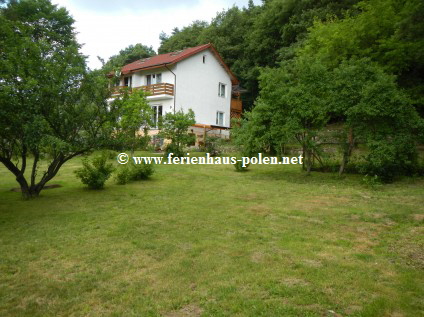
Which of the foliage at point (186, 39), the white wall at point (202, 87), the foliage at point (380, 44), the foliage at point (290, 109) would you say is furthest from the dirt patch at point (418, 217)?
the foliage at point (186, 39)

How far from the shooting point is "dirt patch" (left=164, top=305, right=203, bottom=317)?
334 cm

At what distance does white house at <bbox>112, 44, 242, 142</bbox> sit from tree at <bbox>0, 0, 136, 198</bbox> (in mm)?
14683

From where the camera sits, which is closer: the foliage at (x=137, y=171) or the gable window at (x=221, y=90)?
the foliage at (x=137, y=171)

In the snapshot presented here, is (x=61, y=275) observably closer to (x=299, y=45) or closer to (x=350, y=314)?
(x=350, y=314)

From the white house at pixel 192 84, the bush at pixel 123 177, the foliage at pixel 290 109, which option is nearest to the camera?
the bush at pixel 123 177

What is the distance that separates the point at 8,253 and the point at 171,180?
7099 mm

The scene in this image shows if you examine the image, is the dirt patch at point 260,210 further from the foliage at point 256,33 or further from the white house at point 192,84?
the foliage at point 256,33

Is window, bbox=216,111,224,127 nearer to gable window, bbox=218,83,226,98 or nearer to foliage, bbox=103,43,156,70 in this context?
gable window, bbox=218,83,226,98

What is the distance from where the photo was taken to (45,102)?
27.2ft

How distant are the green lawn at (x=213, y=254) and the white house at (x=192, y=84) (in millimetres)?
16104

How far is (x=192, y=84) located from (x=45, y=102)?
2035 cm

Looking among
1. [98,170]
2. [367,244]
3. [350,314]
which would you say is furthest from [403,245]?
[98,170]

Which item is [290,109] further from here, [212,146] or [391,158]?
[212,146]

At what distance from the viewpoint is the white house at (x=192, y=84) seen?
85.9 ft
